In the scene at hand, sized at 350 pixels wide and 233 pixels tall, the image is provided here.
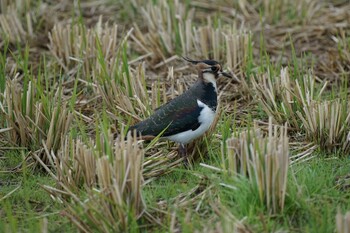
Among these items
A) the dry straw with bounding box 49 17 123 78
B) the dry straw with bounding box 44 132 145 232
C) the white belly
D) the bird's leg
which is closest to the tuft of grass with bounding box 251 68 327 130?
the white belly

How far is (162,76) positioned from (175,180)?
2377 millimetres

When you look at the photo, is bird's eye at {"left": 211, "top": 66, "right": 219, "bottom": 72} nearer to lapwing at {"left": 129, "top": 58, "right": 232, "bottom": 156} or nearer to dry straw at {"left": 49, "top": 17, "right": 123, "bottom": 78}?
lapwing at {"left": 129, "top": 58, "right": 232, "bottom": 156}

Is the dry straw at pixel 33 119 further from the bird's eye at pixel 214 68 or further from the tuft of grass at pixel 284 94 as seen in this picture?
the tuft of grass at pixel 284 94

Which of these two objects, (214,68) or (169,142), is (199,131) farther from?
(214,68)

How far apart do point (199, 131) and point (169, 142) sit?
52 centimetres

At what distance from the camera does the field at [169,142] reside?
459 centimetres

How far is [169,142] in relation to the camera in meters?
6.09

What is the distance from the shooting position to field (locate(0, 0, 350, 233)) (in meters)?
4.59

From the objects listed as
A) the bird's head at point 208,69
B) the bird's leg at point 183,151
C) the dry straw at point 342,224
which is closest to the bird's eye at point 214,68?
the bird's head at point 208,69

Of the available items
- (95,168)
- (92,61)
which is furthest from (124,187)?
(92,61)

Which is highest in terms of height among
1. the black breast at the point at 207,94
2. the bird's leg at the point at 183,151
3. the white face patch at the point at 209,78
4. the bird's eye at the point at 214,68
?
the bird's eye at the point at 214,68

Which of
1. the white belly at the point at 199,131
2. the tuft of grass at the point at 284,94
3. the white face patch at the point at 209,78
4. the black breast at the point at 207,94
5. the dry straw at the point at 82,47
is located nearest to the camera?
the white belly at the point at 199,131

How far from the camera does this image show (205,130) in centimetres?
566

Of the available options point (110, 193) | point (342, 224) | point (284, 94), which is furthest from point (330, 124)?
point (110, 193)
